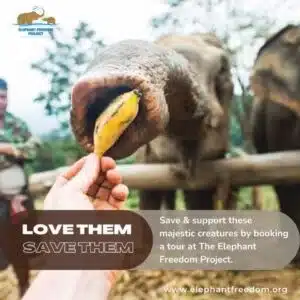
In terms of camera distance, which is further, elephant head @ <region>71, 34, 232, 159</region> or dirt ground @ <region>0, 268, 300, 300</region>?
dirt ground @ <region>0, 268, 300, 300</region>

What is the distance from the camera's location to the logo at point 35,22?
1524 millimetres

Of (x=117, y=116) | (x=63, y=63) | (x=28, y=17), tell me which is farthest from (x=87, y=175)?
(x=28, y=17)

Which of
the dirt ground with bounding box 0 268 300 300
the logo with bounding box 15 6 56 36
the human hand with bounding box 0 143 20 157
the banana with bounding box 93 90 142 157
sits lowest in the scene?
the dirt ground with bounding box 0 268 300 300

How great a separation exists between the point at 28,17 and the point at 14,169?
322 millimetres

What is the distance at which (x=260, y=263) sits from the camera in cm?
151

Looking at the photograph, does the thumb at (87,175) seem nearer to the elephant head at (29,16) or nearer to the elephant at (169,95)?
the elephant at (169,95)

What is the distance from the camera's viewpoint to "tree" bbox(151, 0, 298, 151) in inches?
59.9

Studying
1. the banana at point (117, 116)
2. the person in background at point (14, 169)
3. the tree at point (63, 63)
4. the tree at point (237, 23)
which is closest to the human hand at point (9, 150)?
the person in background at point (14, 169)

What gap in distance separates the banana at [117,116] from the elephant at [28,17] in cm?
27

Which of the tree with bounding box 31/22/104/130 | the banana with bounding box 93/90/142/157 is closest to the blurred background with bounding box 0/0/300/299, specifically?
the tree with bounding box 31/22/104/130

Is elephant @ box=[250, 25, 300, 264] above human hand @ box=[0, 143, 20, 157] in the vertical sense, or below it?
above

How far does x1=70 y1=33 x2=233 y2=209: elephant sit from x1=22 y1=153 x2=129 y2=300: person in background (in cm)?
4

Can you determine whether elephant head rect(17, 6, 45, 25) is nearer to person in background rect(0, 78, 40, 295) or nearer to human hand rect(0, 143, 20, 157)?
person in background rect(0, 78, 40, 295)

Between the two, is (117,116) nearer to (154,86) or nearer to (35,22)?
(154,86)
